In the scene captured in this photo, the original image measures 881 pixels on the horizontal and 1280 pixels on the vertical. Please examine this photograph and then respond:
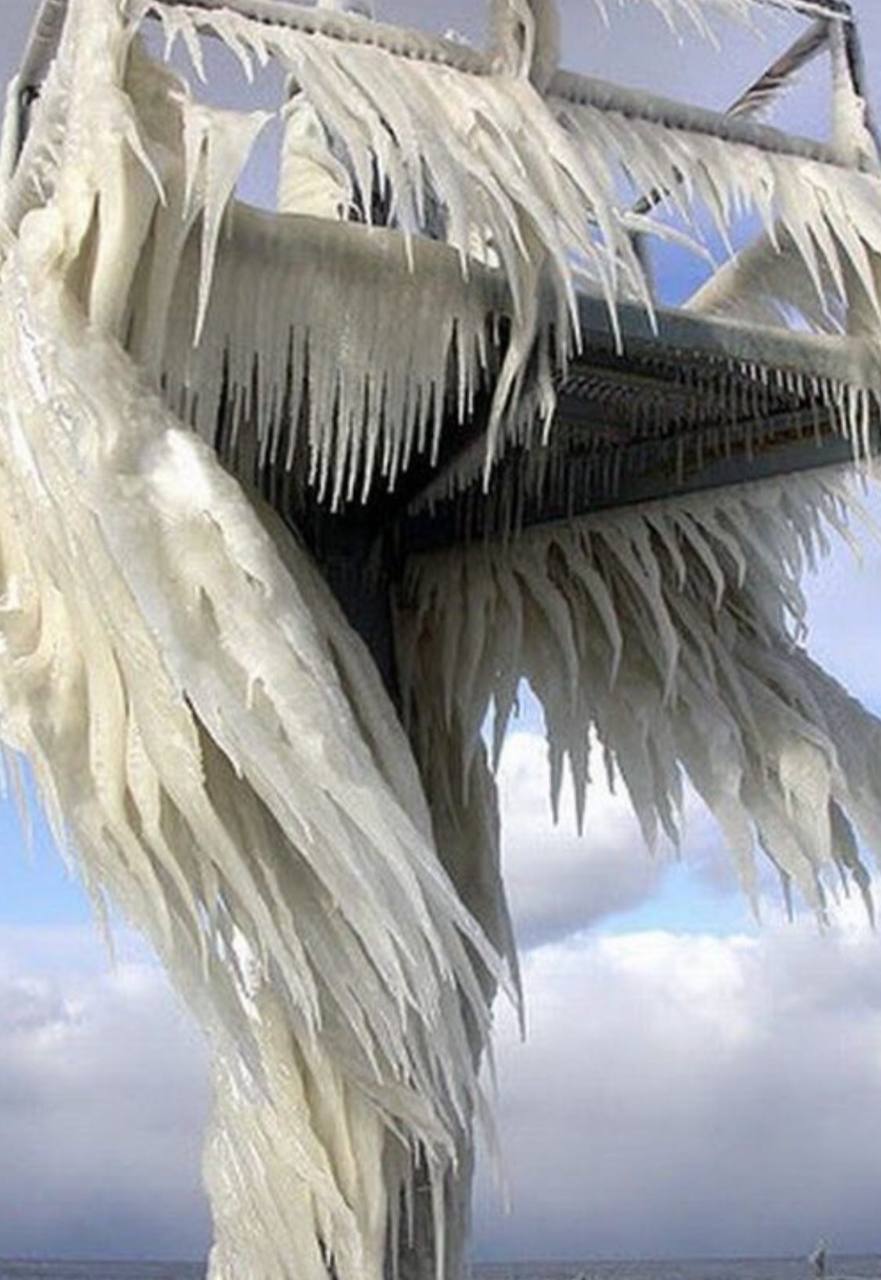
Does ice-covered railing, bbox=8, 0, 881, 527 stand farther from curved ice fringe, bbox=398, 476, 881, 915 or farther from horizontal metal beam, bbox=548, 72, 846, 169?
curved ice fringe, bbox=398, 476, 881, 915

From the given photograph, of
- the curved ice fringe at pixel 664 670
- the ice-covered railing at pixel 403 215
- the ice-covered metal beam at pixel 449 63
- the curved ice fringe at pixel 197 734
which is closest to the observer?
the curved ice fringe at pixel 197 734

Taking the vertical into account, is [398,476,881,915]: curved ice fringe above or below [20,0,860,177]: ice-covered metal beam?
below

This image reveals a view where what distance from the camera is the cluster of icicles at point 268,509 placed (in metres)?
5.40

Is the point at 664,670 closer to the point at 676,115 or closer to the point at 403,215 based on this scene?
the point at 676,115

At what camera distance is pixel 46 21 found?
667 centimetres

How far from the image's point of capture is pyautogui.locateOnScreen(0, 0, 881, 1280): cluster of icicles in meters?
5.40

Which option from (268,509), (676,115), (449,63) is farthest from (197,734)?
(676,115)

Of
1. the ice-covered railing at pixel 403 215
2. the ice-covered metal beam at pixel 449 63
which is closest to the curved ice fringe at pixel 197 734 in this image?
the ice-covered railing at pixel 403 215

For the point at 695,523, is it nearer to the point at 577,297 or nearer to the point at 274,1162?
the point at 577,297

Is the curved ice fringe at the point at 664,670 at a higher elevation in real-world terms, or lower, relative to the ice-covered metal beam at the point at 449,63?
lower

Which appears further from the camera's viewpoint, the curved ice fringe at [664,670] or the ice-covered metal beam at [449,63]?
the curved ice fringe at [664,670]

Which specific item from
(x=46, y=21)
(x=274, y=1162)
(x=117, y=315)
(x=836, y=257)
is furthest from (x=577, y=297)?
(x=274, y=1162)

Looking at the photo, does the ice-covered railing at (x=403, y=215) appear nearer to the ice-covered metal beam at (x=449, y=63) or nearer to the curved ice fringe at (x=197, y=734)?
the ice-covered metal beam at (x=449, y=63)

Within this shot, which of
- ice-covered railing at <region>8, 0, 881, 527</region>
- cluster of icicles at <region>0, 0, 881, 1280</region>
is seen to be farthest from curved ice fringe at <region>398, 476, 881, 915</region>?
ice-covered railing at <region>8, 0, 881, 527</region>
